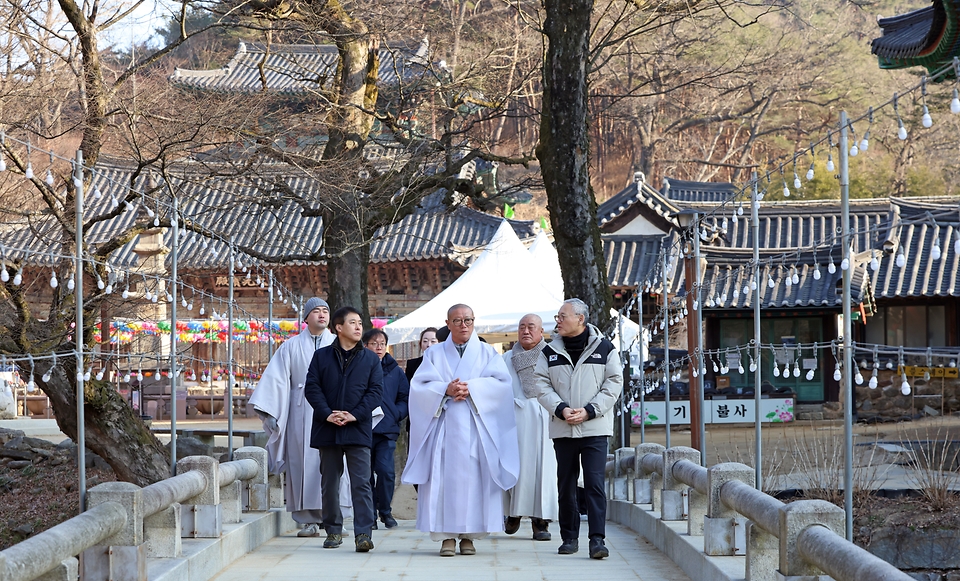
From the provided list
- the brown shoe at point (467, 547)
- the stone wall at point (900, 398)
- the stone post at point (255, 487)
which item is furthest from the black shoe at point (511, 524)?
the stone wall at point (900, 398)

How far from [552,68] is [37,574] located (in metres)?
8.56

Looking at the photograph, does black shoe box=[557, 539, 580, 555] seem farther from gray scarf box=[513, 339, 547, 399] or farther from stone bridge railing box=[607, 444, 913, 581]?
gray scarf box=[513, 339, 547, 399]

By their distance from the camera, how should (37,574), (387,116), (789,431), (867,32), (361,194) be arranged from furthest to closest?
(867,32) → (789,431) → (387,116) → (361,194) → (37,574)

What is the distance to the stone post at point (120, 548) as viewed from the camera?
209 inches

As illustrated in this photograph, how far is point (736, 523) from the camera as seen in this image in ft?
19.9

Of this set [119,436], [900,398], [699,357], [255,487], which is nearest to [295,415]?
[255,487]

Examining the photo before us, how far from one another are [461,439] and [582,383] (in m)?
0.99

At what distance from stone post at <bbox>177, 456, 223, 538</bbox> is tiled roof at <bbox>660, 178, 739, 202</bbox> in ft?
96.9

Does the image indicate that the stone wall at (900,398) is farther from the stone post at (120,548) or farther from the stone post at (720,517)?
the stone post at (120,548)

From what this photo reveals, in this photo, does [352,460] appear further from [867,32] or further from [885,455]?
[867,32]

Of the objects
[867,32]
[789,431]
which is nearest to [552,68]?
[789,431]

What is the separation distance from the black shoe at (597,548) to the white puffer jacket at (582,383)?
2.24 ft

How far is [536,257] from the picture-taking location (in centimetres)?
1972

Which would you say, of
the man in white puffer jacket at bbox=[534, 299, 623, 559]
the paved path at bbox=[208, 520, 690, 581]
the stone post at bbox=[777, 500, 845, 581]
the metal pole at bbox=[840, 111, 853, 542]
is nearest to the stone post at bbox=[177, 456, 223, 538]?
the paved path at bbox=[208, 520, 690, 581]
